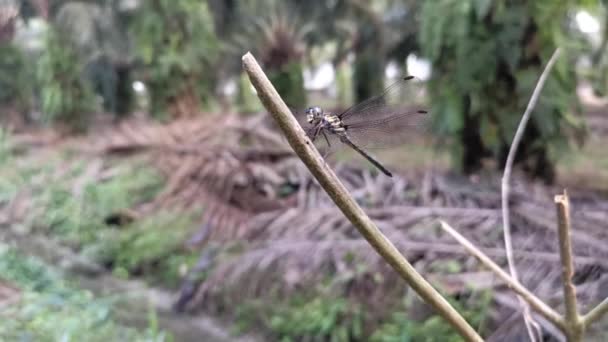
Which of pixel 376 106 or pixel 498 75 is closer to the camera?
pixel 376 106

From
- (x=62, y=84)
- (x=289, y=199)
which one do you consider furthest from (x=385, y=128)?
(x=62, y=84)

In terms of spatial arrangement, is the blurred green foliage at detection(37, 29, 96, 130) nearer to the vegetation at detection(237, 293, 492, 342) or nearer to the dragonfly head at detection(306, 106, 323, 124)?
the vegetation at detection(237, 293, 492, 342)

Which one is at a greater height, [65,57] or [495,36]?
[65,57]

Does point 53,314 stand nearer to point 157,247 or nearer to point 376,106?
point 157,247

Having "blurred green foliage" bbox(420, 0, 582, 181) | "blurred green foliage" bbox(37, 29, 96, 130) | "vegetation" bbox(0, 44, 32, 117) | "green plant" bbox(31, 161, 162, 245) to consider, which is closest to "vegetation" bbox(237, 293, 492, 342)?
"blurred green foliage" bbox(420, 0, 582, 181)

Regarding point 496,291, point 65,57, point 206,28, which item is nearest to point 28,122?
point 65,57

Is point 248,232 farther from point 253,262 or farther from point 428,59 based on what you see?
point 428,59
